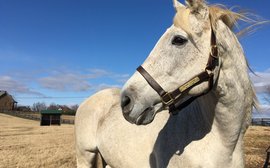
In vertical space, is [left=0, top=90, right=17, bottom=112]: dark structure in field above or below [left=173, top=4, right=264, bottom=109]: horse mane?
above

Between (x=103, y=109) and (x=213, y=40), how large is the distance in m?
3.00

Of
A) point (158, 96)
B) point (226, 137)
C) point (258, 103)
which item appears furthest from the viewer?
point (258, 103)

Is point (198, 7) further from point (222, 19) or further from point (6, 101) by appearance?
point (6, 101)

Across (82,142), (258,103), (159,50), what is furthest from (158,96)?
(82,142)

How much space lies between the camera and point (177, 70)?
277 cm

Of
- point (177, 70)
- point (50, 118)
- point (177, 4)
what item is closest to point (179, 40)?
point (177, 70)

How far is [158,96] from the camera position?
2736 mm

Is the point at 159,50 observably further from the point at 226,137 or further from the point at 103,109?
the point at 103,109

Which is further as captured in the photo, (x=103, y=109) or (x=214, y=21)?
(x=103, y=109)

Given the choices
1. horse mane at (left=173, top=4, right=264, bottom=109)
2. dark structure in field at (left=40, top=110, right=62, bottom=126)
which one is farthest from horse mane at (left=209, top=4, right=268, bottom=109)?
dark structure in field at (left=40, top=110, right=62, bottom=126)

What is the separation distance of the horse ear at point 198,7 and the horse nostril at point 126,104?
95cm

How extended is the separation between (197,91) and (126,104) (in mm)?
620

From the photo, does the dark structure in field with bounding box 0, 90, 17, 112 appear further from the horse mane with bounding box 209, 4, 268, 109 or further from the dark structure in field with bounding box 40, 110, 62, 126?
the horse mane with bounding box 209, 4, 268, 109

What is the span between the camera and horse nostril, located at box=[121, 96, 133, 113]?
9.01 ft
